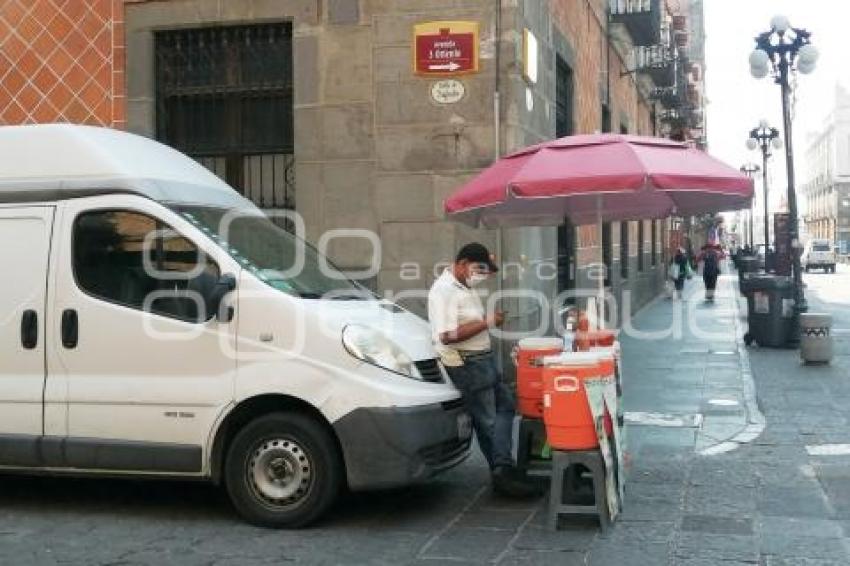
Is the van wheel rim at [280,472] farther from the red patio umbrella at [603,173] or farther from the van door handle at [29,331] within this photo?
the red patio umbrella at [603,173]

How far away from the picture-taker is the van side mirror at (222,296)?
5.66 metres

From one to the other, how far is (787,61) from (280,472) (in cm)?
1580

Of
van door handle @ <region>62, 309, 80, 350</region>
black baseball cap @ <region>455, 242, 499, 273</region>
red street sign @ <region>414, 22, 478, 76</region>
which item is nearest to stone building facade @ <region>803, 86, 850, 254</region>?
red street sign @ <region>414, 22, 478, 76</region>

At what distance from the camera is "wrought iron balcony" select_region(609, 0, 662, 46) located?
1870cm

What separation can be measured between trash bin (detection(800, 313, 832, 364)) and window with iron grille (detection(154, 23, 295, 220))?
6.95m

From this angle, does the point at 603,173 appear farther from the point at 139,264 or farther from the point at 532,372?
the point at 139,264

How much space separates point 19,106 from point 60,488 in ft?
21.2

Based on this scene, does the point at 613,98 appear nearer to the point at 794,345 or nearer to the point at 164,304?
the point at 794,345

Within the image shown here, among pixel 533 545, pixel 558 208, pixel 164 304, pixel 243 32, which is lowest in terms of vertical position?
pixel 533 545

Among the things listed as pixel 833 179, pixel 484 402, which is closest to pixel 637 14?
pixel 484 402

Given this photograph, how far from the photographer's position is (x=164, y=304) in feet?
19.5

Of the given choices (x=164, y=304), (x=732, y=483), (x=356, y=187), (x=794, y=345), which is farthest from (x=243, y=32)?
(x=794, y=345)

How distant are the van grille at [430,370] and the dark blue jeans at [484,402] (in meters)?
0.16

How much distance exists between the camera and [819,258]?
5731 cm
